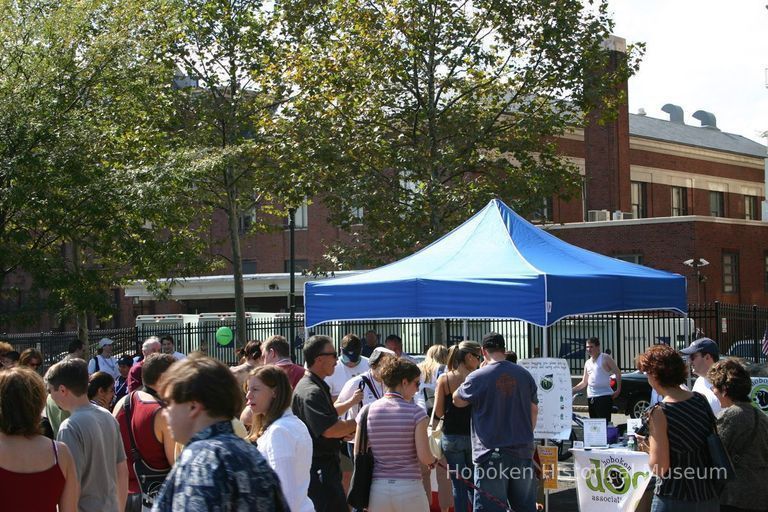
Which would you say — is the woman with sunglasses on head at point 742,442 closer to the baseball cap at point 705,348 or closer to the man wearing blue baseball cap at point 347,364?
the baseball cap at point 705,348

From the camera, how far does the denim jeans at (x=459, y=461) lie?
366 inches

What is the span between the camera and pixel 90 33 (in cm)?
1955

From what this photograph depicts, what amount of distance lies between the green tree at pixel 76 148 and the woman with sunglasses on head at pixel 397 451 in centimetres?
1157

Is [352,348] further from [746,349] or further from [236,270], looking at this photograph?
[236,270]

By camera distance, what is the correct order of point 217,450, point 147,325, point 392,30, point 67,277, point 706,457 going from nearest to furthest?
point 217,450, point 706,457, point 67,277, point 392,30, point 147,325

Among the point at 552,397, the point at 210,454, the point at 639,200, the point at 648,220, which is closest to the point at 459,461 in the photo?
the point at 552,397

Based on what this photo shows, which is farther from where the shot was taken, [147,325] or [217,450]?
[147,325]

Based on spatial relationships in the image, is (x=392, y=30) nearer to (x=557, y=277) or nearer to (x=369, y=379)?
(x=557, y=277)

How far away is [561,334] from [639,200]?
68.2 feet

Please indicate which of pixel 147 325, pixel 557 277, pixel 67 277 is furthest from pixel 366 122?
pixel 147 325

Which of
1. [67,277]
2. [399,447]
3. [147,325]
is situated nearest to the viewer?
[399,447]

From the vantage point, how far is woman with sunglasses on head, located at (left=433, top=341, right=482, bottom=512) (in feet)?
31.0

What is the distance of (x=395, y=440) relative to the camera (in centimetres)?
706

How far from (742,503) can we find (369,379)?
11.7 ft
